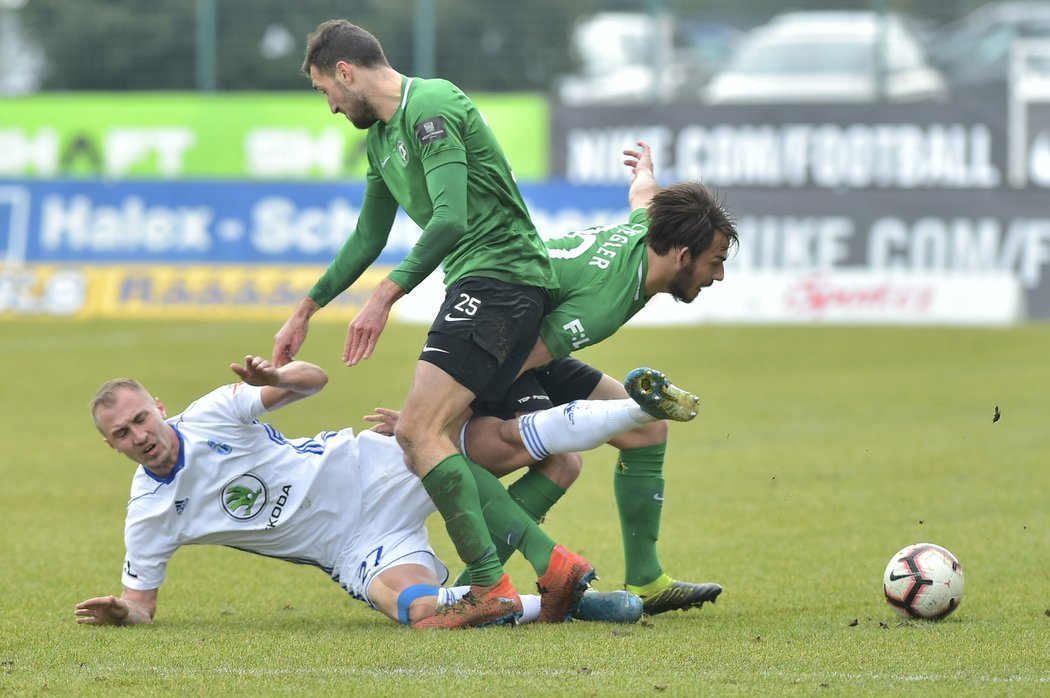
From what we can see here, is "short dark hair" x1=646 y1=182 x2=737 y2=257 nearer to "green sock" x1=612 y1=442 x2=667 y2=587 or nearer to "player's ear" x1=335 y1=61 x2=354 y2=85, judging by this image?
"green sock" x1=612 y1=442 x2=667 y2=587

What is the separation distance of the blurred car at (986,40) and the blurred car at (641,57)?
3.26m

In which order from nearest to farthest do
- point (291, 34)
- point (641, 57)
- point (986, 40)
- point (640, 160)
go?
point (640, 160) → point (986, 40) → point (641, 57) → point (291, 34)

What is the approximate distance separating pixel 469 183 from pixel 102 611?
203 cm

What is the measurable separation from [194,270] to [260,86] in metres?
4.33

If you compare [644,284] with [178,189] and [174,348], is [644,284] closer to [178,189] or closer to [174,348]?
[174,348]

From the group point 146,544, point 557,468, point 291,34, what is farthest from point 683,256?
point 291,34

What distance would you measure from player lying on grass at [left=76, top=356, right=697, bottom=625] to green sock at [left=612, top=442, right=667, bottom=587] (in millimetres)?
352

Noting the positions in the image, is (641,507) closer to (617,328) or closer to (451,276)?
(617,328)

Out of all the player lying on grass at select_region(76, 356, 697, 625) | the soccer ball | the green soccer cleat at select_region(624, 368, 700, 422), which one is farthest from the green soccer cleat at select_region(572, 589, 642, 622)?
the soccer ball

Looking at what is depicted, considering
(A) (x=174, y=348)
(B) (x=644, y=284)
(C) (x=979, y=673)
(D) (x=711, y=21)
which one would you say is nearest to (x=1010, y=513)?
Result: (B) (x=644, y=284)

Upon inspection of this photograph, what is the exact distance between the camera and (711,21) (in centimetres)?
2512

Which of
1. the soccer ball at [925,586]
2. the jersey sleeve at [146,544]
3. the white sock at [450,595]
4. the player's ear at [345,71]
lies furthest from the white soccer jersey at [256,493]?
the soccer ball at [925,586]

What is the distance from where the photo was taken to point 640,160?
6797 mm

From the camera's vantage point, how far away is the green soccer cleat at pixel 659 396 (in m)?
5.34
